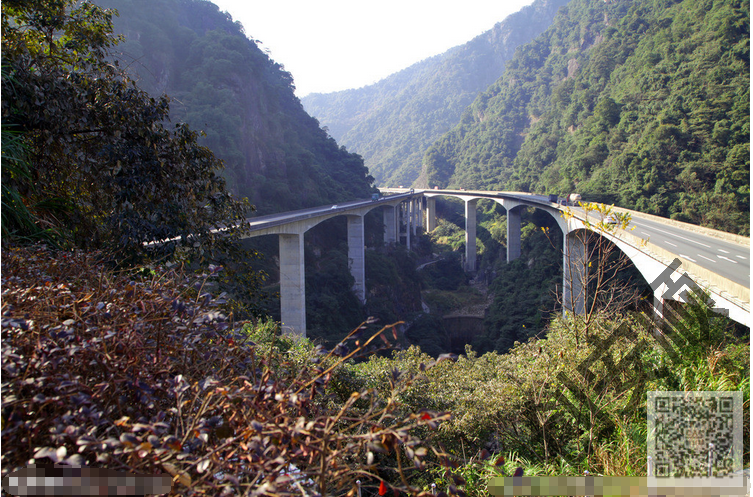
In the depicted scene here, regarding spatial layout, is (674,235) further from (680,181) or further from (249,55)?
(249,55)

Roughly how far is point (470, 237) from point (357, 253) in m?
26.9

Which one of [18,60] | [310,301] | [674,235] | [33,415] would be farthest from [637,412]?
[310,301]

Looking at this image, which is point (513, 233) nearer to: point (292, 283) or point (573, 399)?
point (292, 283)

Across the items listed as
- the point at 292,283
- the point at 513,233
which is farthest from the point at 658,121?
the point at 292,283

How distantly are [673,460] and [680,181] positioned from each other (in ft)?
112

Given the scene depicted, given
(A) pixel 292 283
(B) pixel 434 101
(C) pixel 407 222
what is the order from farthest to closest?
(B) pixel 434 101 < (C) pixel 407 222 < (A) pixel 292 283

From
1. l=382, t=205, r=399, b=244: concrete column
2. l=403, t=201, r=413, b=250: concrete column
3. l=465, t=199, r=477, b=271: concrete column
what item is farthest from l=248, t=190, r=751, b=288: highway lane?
l=403, t=201, r=413, b=250: concrete column

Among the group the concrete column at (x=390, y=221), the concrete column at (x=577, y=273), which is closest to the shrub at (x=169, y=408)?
the concrete column at (x=577, y=273)

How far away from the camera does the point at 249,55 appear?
45.7 metres

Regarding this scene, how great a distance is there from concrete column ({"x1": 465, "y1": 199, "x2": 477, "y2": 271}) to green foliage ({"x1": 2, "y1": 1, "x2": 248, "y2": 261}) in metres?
57.4

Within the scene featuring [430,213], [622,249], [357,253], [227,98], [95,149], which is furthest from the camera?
[430,213]

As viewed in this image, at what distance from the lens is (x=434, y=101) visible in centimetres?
16075

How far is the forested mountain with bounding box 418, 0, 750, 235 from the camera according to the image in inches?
1222

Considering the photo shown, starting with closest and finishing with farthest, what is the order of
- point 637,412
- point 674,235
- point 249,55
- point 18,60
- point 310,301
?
point 18,60
point 637,412
point 674,235
point 310,301
point 249,55
